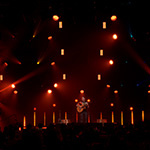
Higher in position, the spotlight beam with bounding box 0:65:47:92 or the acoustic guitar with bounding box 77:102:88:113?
the spotlight beam with bounding box 0:65:47:92

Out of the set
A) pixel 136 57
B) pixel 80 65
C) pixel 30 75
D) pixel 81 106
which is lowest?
pixel 81 106

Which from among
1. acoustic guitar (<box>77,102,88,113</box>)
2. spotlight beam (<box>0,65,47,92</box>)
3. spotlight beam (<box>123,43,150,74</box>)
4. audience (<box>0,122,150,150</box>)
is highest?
spotlight beam (<box>123,43,150,74</box>)

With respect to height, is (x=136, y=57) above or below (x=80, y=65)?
above

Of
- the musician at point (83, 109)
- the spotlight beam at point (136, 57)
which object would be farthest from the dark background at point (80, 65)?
the musician at point (83, 109)

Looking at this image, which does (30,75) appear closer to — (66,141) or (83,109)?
(83,109)

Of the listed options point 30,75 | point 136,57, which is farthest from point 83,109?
point 136,57

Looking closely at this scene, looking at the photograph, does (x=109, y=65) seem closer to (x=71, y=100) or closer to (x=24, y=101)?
(x=71, y=100)

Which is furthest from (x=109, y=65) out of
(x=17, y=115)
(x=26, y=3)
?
(x=26, y=3)

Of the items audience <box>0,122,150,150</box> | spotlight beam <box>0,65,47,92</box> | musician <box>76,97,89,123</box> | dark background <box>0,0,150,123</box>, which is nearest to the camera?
audience <box>0,122,150,150</box>

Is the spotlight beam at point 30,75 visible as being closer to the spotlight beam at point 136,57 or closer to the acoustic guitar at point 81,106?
the acoustic guitar at point 81,106

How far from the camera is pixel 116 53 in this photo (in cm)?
1747

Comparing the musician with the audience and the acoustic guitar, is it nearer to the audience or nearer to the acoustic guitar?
the acoustic guitar

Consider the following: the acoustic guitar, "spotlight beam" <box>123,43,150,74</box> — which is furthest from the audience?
"spotlight beam" <box>123,43,150,74</box>

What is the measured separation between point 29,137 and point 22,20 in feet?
33.0
